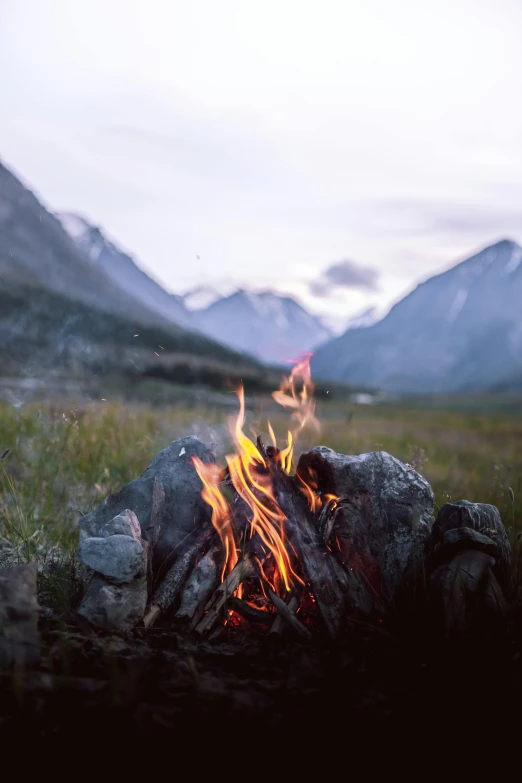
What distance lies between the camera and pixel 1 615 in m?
3.09

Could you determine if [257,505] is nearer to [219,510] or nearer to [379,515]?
[219,510]

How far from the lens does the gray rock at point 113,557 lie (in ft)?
11.3

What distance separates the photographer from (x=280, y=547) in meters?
3.91

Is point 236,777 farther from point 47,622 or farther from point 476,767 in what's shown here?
point 47,622

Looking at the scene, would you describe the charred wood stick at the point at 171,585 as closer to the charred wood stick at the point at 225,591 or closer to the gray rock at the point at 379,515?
the charred wood stick at the point at 225,591

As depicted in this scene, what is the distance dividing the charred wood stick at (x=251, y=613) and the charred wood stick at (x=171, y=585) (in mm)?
360

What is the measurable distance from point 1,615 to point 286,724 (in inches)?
61.6

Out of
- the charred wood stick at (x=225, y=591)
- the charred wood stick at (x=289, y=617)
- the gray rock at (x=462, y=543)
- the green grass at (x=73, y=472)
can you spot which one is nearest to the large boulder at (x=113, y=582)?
the green grass at (x=73, y=472)

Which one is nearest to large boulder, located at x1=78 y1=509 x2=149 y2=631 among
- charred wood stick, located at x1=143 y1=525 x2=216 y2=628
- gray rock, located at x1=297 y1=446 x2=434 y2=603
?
charred wood stick, located at x1=143 y1=525 x2=216 y2=628

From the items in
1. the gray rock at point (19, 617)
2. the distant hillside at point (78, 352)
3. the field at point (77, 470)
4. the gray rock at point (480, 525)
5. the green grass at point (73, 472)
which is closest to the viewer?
the gray rock at point (19, 617)

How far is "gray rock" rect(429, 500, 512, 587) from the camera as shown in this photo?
3.87 metres

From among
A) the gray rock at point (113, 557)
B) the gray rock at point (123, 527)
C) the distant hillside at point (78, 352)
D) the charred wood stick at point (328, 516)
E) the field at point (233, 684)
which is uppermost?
the distant hillside at point (78, 352)

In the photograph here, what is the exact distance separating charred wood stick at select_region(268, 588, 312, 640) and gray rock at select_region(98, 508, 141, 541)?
0.90 meters

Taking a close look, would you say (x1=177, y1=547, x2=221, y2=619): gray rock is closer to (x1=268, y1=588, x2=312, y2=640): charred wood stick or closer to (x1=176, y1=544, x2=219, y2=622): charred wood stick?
(x1=176, y1=544, x2=219, y2=622): charred wood stick
